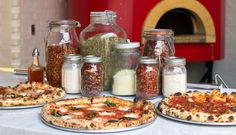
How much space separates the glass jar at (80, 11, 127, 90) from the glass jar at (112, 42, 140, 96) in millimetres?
39

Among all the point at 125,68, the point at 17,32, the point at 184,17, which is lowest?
the point at 125,68

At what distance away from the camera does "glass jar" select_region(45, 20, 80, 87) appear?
4.33ft

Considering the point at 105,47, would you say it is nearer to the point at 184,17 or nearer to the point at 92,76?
the point at 92,76

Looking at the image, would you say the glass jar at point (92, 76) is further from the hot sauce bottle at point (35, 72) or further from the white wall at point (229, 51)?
the white wall at point (229, 51)

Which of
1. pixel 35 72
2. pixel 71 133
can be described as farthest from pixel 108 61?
pixel 71 133

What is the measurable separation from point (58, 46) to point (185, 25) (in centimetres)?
224

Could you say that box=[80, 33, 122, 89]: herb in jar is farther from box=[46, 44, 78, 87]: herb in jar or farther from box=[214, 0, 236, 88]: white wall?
box=[214, 0, 236, 88]: white wall

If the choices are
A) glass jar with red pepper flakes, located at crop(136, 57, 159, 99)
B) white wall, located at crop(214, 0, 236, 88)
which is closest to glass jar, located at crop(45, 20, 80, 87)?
glass jar with red pepper flakes, located at crop(136, 57, 159, 99)

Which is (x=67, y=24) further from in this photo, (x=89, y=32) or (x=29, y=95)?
(x=29, y=95)

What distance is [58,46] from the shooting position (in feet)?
4.33

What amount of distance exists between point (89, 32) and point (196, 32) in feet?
6.51

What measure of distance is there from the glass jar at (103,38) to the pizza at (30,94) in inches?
6.3

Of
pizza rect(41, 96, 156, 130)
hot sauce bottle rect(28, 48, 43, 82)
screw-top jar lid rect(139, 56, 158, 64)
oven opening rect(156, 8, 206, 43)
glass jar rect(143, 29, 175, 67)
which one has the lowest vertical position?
pizza rect(41, 96, 156, 130)

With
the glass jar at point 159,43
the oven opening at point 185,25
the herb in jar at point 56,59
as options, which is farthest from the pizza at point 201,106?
the oven opening at point 185,25
